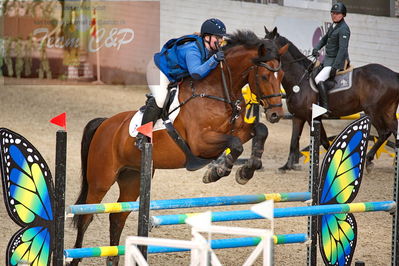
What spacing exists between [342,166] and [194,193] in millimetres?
3618

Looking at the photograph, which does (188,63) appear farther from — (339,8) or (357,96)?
(357,96)

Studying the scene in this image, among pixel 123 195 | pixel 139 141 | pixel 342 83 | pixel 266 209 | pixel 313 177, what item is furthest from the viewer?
pixel 342 83

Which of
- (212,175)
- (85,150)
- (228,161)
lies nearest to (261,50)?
(228,161)

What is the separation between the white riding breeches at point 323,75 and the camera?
10.0 meters

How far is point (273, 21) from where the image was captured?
14078 millimetres

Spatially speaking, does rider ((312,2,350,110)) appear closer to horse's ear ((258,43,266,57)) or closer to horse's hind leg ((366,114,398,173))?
horse's hind leg ((366,114,398,173))

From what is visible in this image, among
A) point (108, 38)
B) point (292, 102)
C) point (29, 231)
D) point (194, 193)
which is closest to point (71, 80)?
point (108, 38)

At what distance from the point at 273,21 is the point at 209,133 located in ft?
28.7

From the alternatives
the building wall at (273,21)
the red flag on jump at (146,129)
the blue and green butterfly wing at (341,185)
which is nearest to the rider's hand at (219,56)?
the blue and green butterfly wing at (341,185)

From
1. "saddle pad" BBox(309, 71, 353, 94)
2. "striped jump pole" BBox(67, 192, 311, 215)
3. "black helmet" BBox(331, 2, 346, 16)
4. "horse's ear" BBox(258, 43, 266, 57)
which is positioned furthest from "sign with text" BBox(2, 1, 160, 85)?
"striped jump pole" BBox(67, 192, 311, 215)

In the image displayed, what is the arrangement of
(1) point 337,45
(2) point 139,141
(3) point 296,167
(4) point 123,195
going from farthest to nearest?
(3) point 296,167, (1) point 337,45, (4) point 123,195, (2) point 139,141

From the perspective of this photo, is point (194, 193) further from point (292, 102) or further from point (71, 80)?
point (71, 80)

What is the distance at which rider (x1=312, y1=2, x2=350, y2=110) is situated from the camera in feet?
32.3

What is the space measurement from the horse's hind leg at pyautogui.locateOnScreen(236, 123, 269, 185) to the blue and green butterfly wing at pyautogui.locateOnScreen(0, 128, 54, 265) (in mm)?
1473
